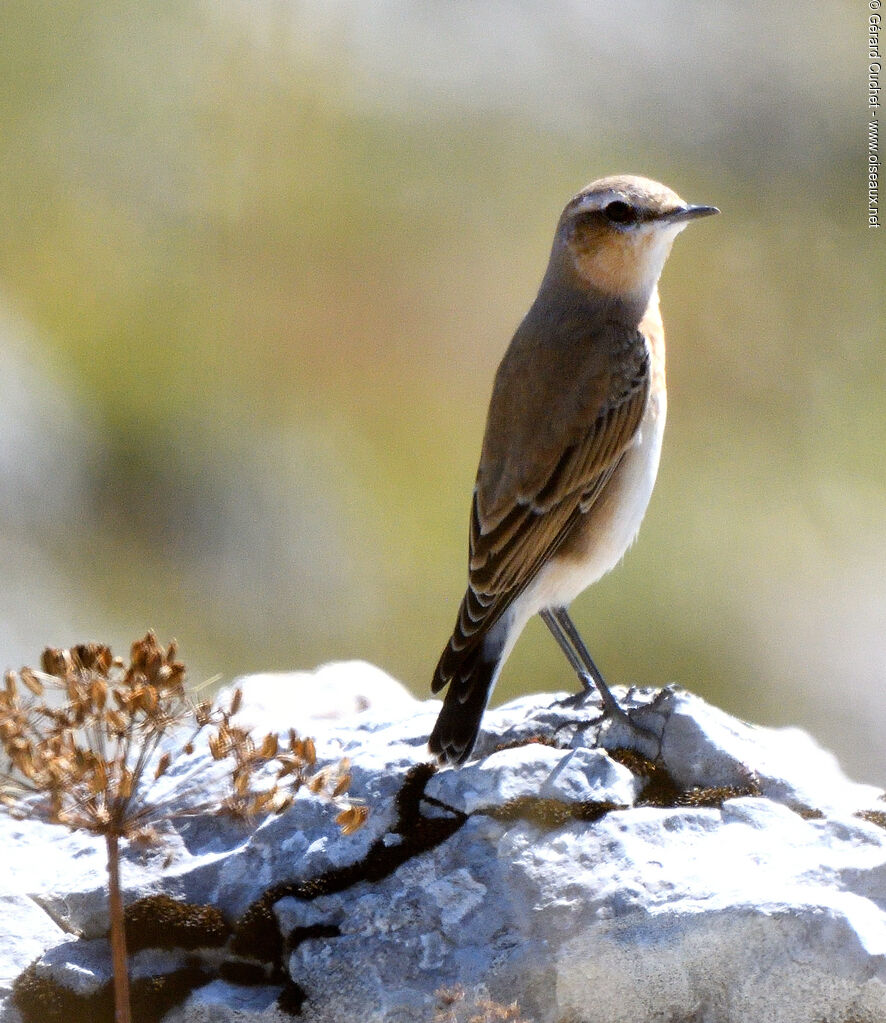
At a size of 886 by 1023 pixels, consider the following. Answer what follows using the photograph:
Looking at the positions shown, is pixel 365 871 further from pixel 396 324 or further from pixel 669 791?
pixel 396 324

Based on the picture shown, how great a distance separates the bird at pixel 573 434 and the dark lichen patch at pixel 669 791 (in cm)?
35

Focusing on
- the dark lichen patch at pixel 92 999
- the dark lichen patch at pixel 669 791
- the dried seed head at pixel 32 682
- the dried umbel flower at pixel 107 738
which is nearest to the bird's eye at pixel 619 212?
the dark lichen patch at pixel 669 791

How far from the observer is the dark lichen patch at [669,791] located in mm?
4770

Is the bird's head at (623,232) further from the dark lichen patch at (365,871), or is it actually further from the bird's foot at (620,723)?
the dark lichen patch at (365,871)

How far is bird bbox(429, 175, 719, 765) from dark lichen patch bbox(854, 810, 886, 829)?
0.94 m

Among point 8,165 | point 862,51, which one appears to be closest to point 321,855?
point 8,165

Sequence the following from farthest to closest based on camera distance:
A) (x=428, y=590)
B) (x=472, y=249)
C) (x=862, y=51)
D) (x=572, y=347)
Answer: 1. (x=862, y=51)
2. (x=472, y=249)
3. (x=428, y=590)
4. (x=572, y=347)

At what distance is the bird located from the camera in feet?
18.1

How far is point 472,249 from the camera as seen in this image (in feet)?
44.8

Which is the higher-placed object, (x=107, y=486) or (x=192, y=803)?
(x=107, y=486)

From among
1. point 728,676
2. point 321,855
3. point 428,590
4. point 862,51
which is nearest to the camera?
point 321,855

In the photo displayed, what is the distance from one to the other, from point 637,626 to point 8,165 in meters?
7.86

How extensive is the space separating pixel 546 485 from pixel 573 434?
0.23 meters

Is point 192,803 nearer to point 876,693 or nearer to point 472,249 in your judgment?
point 876,693
